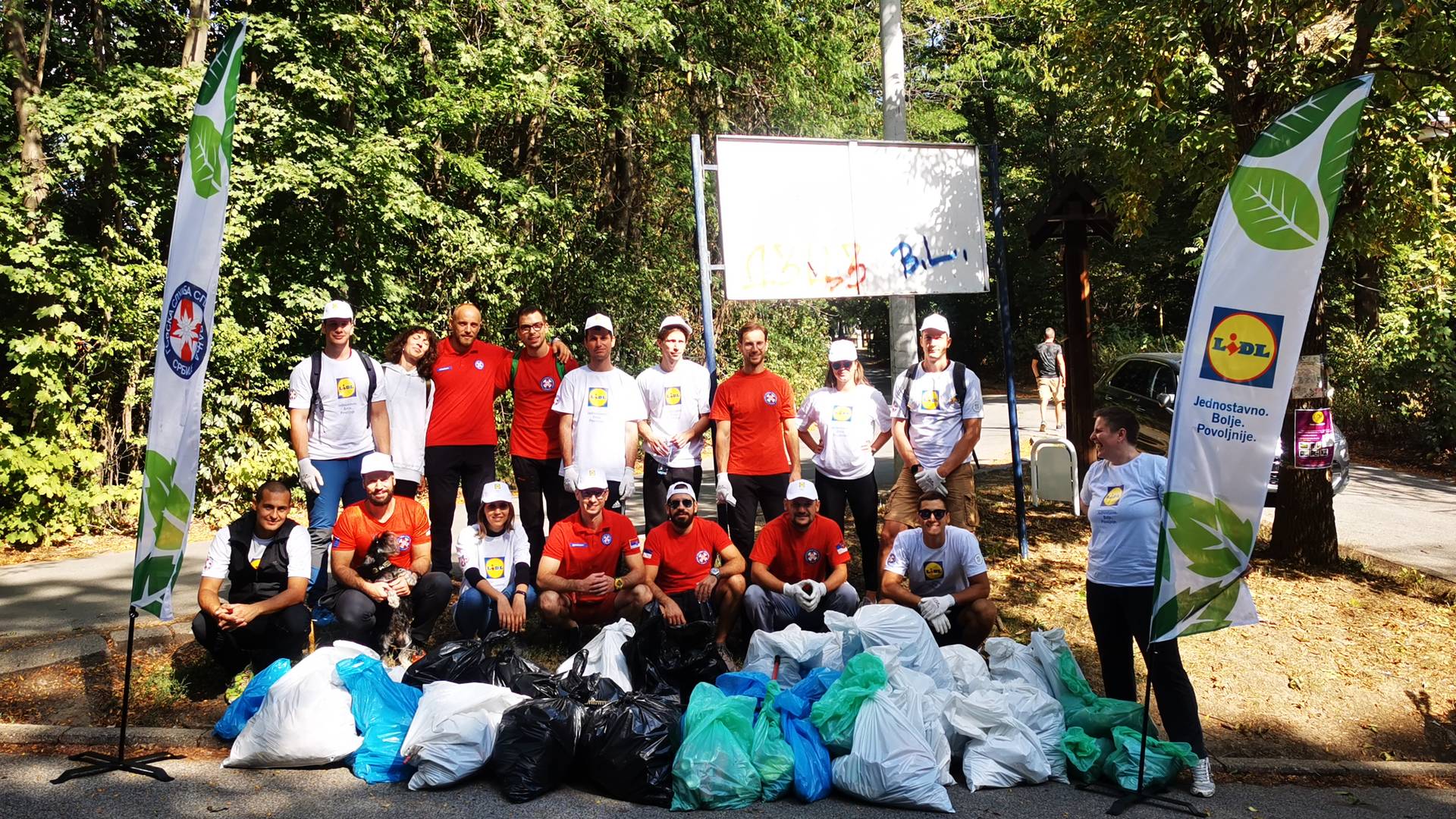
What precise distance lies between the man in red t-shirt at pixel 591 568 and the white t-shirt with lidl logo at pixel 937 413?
2.11 metres

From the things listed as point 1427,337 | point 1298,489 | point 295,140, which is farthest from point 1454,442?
point 295,140

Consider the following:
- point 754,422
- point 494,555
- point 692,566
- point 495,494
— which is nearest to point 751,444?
point 754,422

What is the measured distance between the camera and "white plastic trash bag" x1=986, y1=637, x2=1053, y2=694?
5.14 metres

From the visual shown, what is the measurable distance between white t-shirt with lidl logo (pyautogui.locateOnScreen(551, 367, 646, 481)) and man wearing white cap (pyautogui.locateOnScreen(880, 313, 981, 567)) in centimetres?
186

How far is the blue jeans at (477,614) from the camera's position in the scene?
5.93 metres

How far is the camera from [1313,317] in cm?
820

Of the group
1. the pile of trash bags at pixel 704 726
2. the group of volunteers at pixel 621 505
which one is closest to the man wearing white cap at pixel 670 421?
the group of volunteers at pixel 621 505

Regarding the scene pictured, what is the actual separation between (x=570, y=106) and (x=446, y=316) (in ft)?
10.9

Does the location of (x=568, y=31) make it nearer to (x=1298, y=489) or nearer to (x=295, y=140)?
(x=295, y=140)

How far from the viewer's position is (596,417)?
6.66m

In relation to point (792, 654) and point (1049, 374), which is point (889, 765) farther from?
point (1049, 374)

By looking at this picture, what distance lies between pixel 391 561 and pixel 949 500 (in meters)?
3.62

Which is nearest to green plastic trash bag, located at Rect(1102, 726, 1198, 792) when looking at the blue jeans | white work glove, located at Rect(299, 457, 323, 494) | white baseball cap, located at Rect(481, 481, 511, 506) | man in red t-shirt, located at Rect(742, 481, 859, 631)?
man in red t-shirt, located at Rect(742, 481, 859, 631)

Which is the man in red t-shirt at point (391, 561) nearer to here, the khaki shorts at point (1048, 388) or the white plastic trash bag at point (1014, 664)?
the white plastic trash bag at point (1014, 664)
